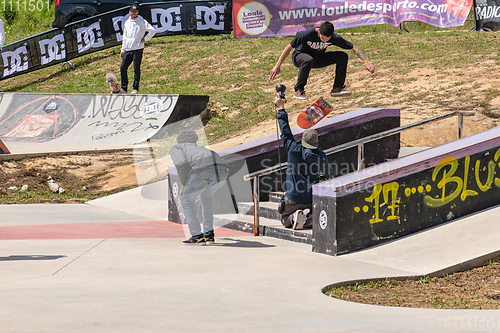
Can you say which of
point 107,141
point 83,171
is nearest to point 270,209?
point 83,171

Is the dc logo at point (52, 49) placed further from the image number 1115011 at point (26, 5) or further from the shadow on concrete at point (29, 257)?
the shadow on concrete at point (29, 257)

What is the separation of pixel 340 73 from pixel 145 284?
5869mm

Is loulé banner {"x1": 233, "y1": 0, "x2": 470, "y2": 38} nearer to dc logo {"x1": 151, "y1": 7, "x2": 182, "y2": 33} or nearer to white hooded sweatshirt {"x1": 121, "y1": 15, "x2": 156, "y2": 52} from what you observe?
dc logo {"x1": 151, "y1": 7, "x2": 182, "y2": 33}

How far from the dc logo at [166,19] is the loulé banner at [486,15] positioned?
38.4 ft

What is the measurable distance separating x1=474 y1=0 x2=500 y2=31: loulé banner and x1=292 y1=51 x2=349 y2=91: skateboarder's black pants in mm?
11967

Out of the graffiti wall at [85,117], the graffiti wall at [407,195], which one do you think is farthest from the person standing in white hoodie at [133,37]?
the graffiti wall at [407,195]

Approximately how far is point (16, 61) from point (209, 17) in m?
8.07

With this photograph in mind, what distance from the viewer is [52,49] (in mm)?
22500

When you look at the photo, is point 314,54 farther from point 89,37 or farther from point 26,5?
point 26,5

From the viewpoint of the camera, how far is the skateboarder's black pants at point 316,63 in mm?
9156

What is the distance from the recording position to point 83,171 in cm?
1234

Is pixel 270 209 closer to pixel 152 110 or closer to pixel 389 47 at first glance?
pixel 152 110

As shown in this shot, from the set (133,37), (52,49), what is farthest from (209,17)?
(133,37)

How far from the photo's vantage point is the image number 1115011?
1404 inches
